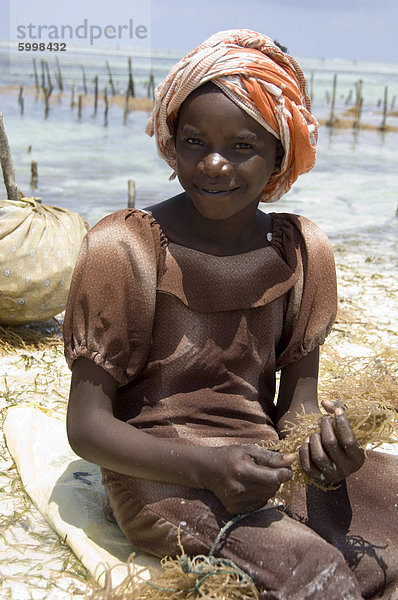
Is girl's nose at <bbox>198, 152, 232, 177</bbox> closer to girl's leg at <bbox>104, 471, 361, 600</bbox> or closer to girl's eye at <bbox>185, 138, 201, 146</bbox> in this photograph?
girl's eye at <bbox>185, 138, 201, 146</bbox>

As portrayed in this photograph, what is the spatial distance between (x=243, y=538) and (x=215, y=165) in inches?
42.8

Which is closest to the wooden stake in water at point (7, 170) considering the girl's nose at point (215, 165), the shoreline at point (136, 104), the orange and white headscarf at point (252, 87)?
the orange and white headscarf at point (252, 87)

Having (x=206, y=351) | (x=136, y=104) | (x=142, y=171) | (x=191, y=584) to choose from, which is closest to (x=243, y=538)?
(x=191, y=584)

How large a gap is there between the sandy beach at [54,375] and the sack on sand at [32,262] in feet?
0.77

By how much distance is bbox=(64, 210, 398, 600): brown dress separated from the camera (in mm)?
2189

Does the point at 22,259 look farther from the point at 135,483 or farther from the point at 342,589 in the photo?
the point at 342,589

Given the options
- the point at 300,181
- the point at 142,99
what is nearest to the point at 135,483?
the point at 300,181

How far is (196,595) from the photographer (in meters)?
2.10

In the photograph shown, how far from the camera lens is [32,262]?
4320mm

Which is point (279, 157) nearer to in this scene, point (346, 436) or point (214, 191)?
point (214, 191)

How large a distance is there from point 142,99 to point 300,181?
22.1m

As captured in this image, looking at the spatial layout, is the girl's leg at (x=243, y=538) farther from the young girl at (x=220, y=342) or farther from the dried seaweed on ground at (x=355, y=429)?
the dried seaweed on ground at (x=355, y=429)

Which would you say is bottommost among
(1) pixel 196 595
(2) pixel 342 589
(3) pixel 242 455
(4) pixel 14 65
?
(4) pixel 14 65

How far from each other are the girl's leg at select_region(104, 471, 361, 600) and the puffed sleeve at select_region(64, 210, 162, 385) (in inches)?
15.3
